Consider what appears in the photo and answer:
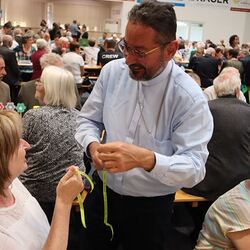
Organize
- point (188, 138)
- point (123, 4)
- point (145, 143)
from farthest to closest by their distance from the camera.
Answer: point (123, 4) < point (145, 143) < point (188, 138)

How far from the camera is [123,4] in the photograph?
16125 millimetres

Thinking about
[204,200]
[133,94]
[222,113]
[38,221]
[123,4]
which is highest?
[123,4]

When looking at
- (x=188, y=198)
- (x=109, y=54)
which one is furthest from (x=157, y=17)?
(x=109, y=54)

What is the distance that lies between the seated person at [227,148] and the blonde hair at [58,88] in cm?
110

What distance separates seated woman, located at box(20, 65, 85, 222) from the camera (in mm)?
2602

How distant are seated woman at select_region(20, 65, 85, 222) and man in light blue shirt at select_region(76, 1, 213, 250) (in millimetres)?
886

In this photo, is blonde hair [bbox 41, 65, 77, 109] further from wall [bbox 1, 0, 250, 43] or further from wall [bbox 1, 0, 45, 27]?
wall [bbox 1, 0, 45, 27]

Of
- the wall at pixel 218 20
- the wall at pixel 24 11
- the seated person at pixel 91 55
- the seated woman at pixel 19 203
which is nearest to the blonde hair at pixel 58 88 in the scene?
the seated woman at pixel 19 203

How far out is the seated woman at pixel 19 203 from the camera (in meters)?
1.34

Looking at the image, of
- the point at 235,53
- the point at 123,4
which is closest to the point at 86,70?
the point at 235,53

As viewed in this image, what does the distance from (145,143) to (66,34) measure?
36.2 ft

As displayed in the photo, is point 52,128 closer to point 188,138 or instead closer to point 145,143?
point 145,143

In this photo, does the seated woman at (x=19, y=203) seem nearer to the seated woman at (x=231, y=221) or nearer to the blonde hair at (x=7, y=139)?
the blonde hair at (x=7, y=139)

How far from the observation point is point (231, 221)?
5.95 feet
